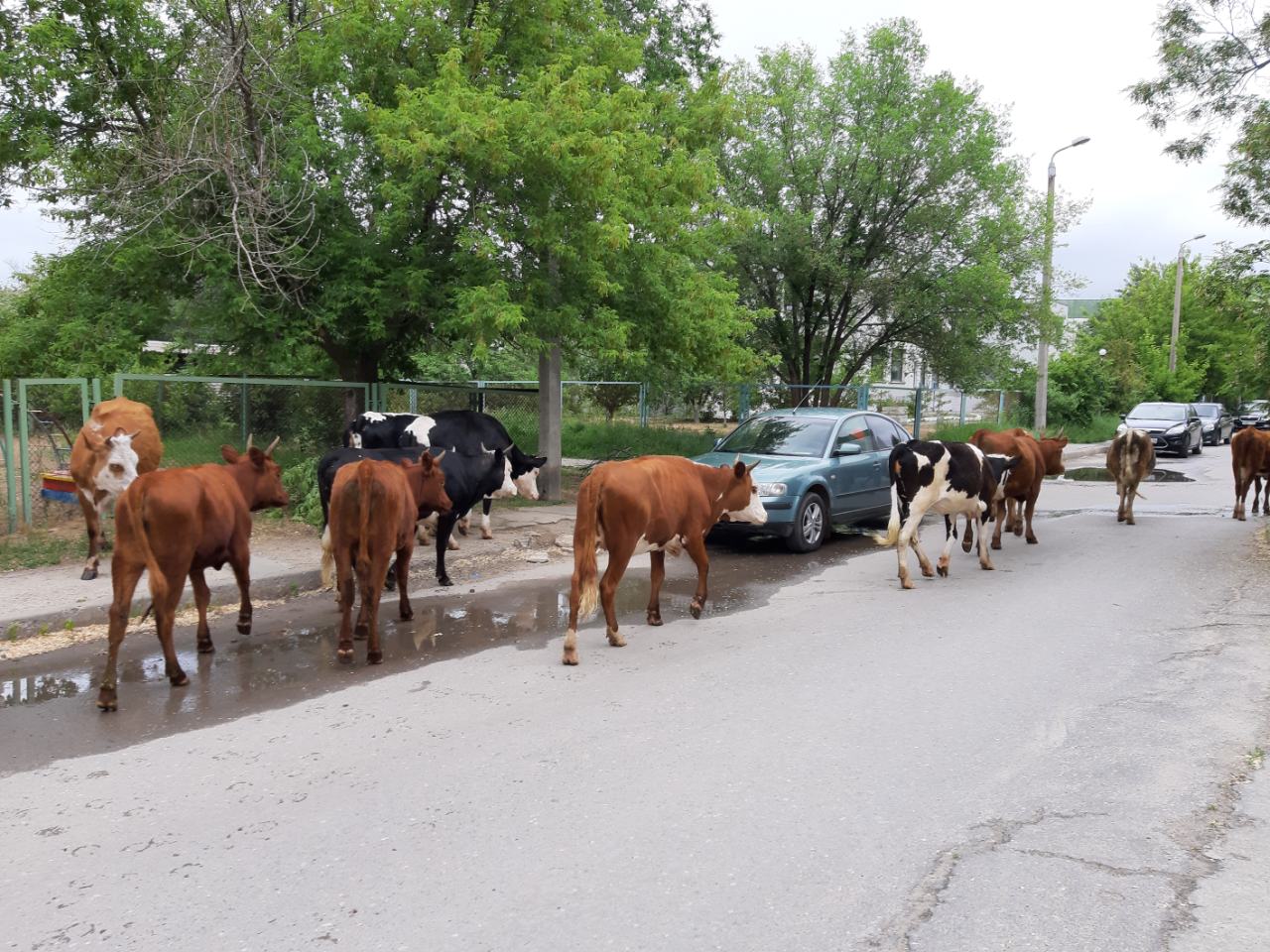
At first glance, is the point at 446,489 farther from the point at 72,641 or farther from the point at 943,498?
the point at 943,498

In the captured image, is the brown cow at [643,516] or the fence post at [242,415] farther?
the fence post at [242,415]

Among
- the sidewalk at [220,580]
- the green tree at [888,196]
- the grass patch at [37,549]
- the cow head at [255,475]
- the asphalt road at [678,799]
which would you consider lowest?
the asphalt road at [678,799]

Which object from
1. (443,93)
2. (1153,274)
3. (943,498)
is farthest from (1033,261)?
(1153,274)

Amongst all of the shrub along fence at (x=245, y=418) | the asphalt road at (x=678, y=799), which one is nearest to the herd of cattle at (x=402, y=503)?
the asphalt road at (x=678, y=799)

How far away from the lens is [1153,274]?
5588 centimetres

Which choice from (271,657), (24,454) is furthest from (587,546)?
(24,454)

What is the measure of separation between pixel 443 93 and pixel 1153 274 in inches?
2196

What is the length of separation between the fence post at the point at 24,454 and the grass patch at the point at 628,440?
11.9 m

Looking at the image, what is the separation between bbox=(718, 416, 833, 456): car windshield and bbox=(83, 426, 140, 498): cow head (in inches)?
279

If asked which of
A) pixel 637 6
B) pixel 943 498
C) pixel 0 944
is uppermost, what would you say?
pixel 637 6

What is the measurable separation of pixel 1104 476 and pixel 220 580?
65.2ft

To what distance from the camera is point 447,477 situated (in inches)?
398

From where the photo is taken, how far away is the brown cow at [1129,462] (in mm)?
14180

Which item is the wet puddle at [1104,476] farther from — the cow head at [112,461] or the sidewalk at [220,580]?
the cow head at [112,461]
